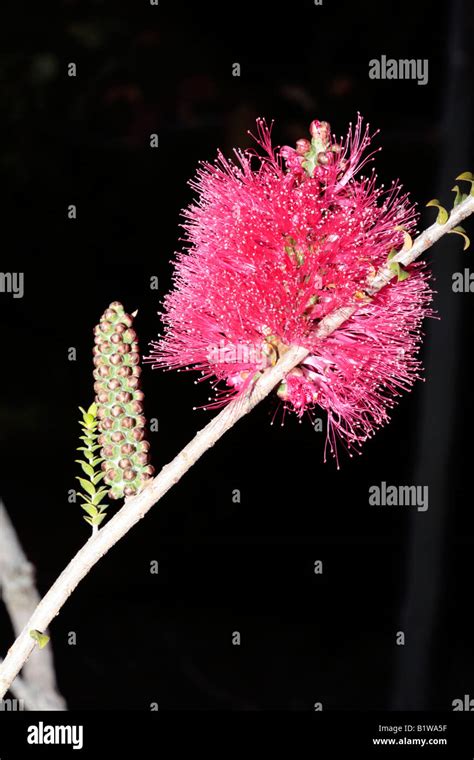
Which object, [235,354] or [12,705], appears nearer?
[235,354]

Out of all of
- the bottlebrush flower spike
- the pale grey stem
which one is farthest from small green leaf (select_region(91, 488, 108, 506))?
the pale grey stem

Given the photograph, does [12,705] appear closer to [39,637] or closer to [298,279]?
[39,637]

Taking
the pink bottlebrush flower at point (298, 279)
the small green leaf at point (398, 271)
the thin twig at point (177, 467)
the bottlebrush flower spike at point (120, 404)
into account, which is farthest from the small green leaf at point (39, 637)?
the small green leaf at point (398, 271)

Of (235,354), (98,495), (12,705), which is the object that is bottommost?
(12,705)

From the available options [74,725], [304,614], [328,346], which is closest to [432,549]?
[304,614]

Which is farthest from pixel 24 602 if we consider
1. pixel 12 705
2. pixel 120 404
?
pixel 120 404

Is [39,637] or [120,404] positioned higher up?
[120,404]

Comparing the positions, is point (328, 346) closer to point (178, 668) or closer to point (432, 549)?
point (432, 549)
